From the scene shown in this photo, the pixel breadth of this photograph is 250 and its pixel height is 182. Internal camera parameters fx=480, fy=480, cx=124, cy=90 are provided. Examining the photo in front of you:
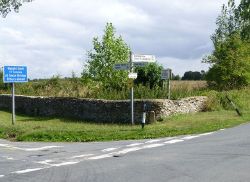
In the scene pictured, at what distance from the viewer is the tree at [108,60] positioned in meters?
32.1

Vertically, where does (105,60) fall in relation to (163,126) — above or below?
above

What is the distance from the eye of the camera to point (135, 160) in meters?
12.1

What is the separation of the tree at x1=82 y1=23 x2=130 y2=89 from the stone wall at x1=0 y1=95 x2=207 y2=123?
4.74m

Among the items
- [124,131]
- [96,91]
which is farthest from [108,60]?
→ [124,131]

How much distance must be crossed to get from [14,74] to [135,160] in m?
12.5

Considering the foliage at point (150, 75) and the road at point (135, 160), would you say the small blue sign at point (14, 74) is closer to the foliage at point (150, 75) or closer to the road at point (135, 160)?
the road at point (135, 160)

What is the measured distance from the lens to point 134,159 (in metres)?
12.3

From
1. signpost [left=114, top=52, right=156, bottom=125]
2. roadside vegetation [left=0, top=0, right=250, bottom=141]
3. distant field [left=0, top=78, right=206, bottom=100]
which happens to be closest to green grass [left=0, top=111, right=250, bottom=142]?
roadside vegetation [left=0, top=0, right=250, bottom=141]

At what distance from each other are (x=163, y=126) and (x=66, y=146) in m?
5.53

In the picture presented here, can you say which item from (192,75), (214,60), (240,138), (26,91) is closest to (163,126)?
(240,138)

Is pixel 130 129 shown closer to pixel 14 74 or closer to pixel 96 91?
pixel 14 74

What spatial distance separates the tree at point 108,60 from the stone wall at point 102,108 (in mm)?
4737

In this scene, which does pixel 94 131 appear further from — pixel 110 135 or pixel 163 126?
pixel 163 126

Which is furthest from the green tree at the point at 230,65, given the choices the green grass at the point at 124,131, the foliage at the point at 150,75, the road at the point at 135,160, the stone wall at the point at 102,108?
the road at the point at 135,160
